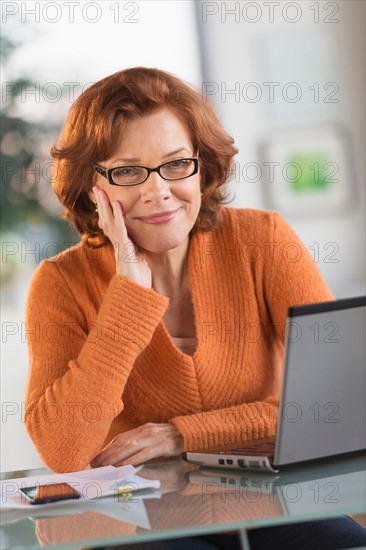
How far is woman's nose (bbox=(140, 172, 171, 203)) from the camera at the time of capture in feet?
5.71

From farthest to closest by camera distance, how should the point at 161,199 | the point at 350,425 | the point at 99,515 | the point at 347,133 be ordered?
1. the point at 347,133
2. the point at 161,199
3. the point at 350,425
4. the point at 99,515

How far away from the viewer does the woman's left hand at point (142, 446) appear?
1.51 m

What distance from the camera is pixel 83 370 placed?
1.66m

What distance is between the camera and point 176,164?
1.78 metres

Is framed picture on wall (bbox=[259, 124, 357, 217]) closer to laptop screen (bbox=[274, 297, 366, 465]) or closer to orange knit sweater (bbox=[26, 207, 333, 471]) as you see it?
orange knit sweater (bbox=[26, 207, 333, 471])

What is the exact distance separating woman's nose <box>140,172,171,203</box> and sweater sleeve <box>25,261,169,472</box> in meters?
0.17

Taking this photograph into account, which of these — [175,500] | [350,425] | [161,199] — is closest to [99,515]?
[175,500]

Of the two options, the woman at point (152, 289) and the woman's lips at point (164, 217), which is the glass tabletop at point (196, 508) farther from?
the woman's lips at point (164, 217)

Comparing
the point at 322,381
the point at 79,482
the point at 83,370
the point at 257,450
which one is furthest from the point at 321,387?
the point at 83,370

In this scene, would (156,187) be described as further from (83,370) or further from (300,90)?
(300,90)

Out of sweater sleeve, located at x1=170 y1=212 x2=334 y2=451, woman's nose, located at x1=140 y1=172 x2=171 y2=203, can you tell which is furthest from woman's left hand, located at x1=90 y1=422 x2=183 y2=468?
woman's nose, located at x1=140 y1=172 x2=171 y2=203

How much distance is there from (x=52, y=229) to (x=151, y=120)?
1.69 metres

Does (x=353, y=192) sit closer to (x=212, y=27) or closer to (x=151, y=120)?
(x=212, y=27)

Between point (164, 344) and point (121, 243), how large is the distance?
224 mm
